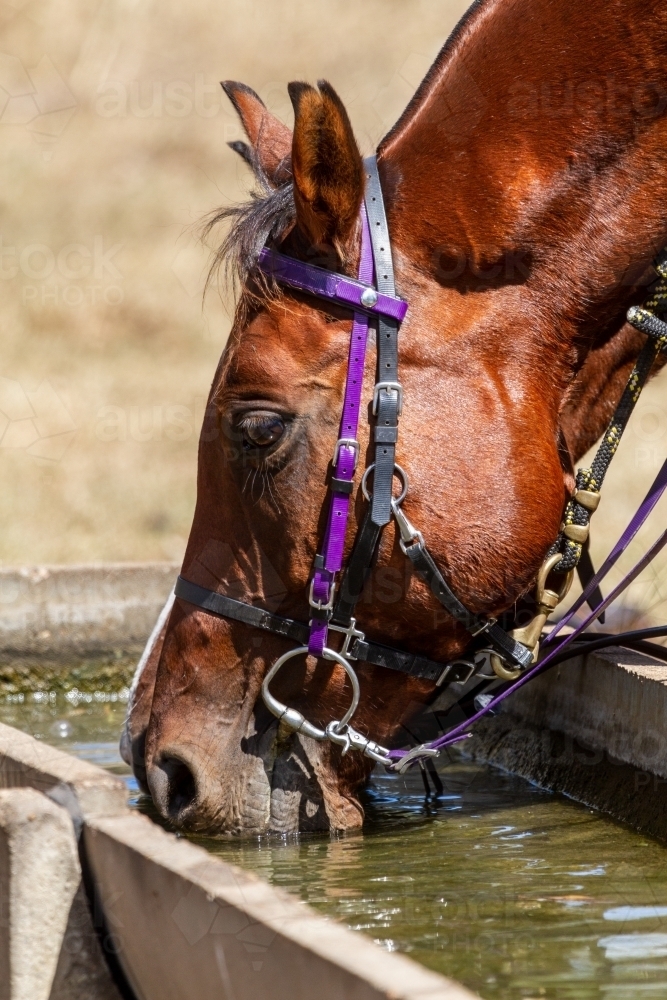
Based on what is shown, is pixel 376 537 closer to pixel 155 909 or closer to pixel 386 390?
pixel 386 390

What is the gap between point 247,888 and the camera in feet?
5.74

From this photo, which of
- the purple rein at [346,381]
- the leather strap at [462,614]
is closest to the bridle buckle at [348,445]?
the purple rein at [346,381]

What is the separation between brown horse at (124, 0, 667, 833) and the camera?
292 cm

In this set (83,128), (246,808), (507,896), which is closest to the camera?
(507,896)

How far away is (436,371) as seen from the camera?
2941 millimetres

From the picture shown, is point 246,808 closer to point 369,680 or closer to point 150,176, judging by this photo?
point 369,680

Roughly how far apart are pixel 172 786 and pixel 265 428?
2.90 feet

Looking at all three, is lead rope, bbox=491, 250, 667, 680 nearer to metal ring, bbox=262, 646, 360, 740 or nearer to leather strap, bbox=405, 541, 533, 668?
leather strap, bbox=405, 541, 533, 668

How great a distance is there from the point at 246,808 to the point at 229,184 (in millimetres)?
12883

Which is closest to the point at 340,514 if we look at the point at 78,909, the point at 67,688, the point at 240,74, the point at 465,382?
the point at 465,382

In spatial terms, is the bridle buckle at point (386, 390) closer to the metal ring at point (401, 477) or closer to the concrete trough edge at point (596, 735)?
the metal ring at point (401, 477)

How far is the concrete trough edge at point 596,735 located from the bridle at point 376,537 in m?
0.40

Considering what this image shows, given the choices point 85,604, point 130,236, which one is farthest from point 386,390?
point 130,236

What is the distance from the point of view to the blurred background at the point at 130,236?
854 centimetres
